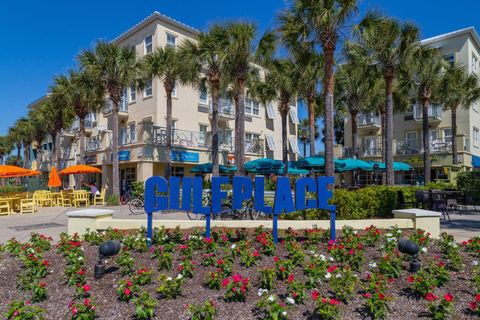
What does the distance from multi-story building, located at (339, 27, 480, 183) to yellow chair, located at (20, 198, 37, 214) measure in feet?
89.8

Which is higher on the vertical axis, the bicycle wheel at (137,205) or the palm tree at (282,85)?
the palm tree at (282,85)


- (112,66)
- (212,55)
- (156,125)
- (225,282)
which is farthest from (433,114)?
(225,282)

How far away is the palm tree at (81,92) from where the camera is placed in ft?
72.0

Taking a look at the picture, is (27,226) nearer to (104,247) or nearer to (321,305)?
(104,247)

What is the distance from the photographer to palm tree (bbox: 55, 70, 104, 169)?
21953 millimetres

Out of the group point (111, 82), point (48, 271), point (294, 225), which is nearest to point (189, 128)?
point (111, 82)

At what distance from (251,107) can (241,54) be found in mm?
15974

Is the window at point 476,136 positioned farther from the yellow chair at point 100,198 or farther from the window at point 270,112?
the yellow chair at point 100,198

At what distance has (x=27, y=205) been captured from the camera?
1700cm

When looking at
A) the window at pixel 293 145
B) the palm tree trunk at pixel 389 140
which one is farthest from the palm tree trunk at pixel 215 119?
the window at pixel 293 145

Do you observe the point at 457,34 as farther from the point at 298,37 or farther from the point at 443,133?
the point at 298,37

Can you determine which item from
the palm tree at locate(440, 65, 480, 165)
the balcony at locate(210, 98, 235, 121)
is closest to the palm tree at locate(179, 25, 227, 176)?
the balcony at locate(210, 98, 235, 121)

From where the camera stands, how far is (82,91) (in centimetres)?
2206

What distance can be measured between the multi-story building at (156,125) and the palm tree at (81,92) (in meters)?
1.49
